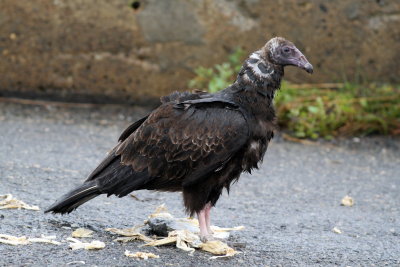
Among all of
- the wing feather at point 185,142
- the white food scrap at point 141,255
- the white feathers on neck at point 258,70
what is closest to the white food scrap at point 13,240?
the white food scrap at point 141,255

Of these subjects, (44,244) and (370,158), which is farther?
(370,158)

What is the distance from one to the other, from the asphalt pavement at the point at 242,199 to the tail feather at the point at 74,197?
161mm

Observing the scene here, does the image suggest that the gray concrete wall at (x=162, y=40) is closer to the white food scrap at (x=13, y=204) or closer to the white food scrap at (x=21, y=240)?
the white food scrap at (x=13, y=204)

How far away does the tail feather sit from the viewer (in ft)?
15.8

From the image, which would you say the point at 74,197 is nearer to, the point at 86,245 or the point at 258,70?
the point at 86,245

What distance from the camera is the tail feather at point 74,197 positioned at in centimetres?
483

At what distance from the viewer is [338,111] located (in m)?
8.91

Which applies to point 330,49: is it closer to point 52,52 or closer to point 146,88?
point 146,88

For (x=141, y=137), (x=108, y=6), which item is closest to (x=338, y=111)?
(x=108, y=6)

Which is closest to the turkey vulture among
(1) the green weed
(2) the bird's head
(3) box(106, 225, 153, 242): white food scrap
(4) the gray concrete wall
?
(2) the bird's head

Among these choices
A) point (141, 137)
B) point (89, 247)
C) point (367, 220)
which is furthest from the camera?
point (367, 220)

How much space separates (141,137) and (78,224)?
31.2 inches

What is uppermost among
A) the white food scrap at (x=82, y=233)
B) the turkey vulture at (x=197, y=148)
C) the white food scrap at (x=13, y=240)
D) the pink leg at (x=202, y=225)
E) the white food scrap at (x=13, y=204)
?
the turkey vulture at (x=197, y=148)

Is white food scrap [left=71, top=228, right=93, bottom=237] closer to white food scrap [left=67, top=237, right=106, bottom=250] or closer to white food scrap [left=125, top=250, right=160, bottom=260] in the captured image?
white food scrap [left=67, top=237, right=106, bottom=250]
